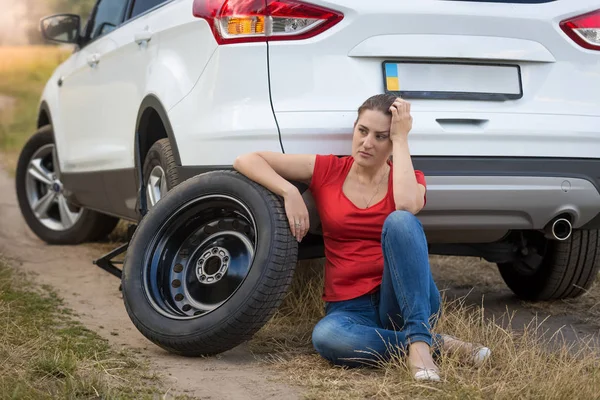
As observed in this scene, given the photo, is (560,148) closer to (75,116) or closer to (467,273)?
(467,273)

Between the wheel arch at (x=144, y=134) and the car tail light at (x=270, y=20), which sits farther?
the wheel arch at (x=144, y=134)

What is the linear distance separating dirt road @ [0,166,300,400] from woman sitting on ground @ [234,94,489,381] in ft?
1.23

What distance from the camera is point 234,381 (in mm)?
3598

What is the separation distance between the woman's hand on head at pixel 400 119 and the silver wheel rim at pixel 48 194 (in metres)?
3.91

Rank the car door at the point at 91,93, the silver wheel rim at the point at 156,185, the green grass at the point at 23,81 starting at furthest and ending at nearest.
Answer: the green grass at the point at 23,81, the car door at the point at 91,93, the silver wheel rim at the point at 156,185

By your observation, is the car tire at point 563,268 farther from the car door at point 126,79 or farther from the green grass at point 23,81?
the green grass at point 23,81

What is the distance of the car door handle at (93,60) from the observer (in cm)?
596

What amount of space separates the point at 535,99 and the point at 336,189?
37.9 inches

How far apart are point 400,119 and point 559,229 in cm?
108

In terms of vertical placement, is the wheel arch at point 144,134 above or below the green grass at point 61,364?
above

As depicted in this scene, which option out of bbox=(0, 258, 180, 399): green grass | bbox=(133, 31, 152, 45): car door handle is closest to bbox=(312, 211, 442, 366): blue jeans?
bbox=(0, 258, 180, 399): green grass

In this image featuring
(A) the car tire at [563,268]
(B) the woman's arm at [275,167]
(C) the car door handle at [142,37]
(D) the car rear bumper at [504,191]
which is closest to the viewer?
(B) the woman's arm at [275,167]

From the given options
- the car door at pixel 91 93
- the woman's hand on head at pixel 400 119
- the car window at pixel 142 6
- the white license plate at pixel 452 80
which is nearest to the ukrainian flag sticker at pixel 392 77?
the white license plate at pixel 452 80

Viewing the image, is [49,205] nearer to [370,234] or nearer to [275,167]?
[275,167]
